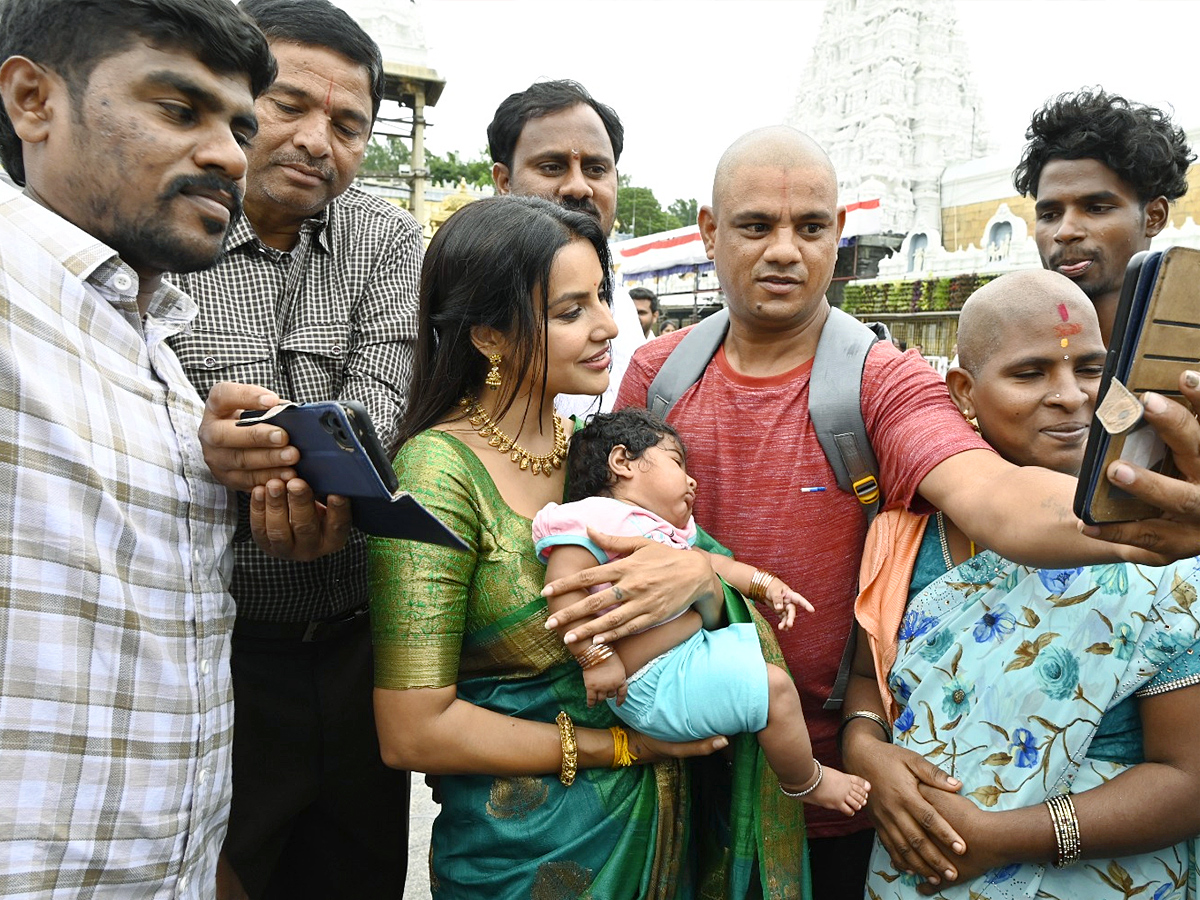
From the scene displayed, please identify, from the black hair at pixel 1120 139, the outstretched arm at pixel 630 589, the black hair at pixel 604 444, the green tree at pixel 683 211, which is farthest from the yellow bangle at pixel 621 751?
the green tree at pixel 683 211

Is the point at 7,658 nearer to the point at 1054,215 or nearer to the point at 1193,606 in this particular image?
the point at 1193,606

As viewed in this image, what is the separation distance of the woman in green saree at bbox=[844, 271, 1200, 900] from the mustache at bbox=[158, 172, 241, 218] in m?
1.63

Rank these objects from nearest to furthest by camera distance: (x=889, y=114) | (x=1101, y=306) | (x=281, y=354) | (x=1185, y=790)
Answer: (x=1185, y=790) → (x=281, y=354) → (x=1101, y=306) → (x=889, y=114)

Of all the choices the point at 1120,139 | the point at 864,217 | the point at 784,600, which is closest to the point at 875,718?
the point at 784,600

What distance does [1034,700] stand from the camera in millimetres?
1702

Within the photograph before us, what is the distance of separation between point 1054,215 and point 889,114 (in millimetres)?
39884

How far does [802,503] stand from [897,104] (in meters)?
42.2

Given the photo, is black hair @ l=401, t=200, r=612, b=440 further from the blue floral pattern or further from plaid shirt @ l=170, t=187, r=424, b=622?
the blue floral pattern

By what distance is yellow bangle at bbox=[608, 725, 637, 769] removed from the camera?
5.80 ft

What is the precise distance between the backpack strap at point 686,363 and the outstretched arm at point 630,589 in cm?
70

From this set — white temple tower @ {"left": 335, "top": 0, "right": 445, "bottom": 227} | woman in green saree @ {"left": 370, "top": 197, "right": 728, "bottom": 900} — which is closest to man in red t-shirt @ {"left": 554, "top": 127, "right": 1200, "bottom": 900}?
woman in green saree @ {"left": 370, "top": 197, "right": 728, "bottom": 900}

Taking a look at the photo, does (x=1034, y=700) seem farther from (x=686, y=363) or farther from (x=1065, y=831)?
(x=686, y=363)

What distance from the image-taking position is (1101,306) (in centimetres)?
301

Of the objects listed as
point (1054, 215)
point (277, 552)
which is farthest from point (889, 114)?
point (277, 552)
